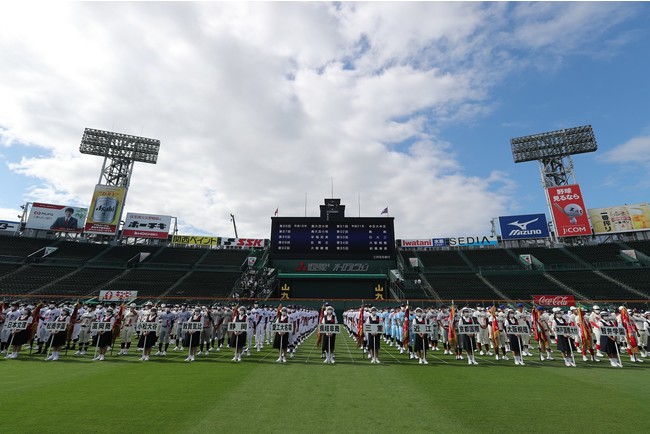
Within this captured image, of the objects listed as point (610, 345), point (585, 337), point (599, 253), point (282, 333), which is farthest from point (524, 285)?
point (282, 333)

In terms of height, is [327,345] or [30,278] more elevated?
[30,278]

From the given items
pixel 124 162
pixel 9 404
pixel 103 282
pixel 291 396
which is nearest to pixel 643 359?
pixel 291 396

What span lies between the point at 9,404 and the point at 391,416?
7736 millimetres

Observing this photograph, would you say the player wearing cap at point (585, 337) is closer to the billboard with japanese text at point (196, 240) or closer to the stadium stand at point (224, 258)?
the stadium stand at point (224, 258)

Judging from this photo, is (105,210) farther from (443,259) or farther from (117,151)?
(443,259)

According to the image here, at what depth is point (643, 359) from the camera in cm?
1363

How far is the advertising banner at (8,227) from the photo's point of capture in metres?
47.4

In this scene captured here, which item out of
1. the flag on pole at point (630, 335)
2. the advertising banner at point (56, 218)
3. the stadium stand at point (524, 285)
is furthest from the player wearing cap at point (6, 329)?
the stadium stand at point (524, 285)

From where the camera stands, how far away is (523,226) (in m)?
48.5

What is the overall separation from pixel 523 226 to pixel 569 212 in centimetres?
624

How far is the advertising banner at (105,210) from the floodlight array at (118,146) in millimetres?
6328

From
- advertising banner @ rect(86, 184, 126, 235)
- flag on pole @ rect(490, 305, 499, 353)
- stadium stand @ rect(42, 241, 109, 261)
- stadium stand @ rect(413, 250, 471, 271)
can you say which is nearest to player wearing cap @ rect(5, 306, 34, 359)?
flag on pole @ rect(490, 305, 499, 353)

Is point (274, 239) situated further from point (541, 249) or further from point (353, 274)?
point (541, 249)

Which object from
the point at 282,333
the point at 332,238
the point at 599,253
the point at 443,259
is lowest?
the point at 282,333
